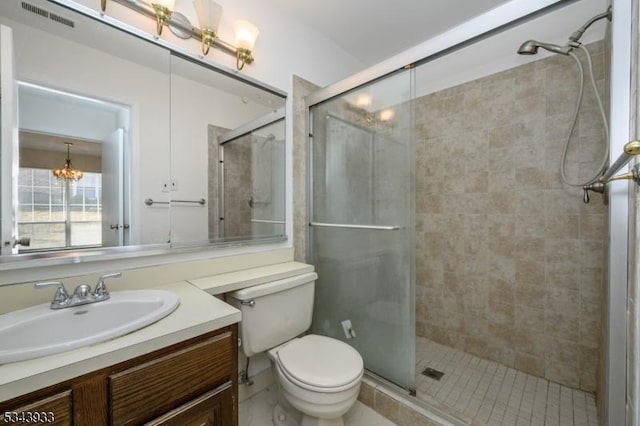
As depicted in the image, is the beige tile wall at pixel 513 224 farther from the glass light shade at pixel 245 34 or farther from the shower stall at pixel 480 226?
the glass light shade at pixel 245 34

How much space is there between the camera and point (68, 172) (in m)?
1.04

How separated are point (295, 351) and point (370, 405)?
588 mm

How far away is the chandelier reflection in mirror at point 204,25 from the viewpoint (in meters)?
1.16

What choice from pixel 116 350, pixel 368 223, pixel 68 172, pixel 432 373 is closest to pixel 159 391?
pixel 116 350

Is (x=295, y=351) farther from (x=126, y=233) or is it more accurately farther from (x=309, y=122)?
(x=309, y=122)

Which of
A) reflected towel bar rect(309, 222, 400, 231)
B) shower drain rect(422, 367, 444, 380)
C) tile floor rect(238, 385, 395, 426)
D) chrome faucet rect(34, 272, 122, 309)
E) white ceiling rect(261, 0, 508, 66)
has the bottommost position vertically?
tile floor rect(238, 385, 395, 426)

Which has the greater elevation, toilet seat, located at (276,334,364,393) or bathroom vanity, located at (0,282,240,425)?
bathroom vanity, located at (0,282,240,425)

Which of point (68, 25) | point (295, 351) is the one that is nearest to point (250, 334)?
point (295, 351)

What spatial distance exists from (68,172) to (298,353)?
1.27m

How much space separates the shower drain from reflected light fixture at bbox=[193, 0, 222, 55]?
236cm

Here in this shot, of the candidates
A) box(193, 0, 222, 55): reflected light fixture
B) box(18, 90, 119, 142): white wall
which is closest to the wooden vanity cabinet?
box(18, 90, 119, 142): white wall

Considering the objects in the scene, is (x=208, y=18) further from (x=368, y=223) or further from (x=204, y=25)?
(x=368, y=223)

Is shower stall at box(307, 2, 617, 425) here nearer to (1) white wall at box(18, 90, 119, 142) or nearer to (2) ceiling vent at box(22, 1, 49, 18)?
(1) white wall at box(18, 90, 119, 142)

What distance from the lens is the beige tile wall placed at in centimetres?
158
